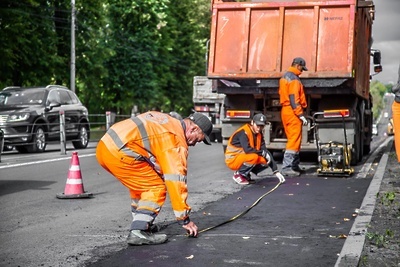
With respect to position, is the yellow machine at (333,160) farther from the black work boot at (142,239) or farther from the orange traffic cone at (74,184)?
the black work boot at (142,239)

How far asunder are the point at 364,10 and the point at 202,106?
51.3ft

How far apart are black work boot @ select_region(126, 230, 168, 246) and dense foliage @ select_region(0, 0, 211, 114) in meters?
25.9

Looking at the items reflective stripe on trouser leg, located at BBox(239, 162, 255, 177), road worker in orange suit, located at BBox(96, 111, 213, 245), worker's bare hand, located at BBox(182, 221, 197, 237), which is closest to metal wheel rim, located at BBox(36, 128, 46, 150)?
reflective stripe on trouser leg, located at BBox(239, 162, 255, 177)

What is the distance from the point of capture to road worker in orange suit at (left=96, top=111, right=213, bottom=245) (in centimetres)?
676

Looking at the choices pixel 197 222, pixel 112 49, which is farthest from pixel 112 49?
pixel 197 222

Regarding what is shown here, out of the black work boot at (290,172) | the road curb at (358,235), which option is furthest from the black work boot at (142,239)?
the black work boot at (290,172)

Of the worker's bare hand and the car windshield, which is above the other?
the car windshield

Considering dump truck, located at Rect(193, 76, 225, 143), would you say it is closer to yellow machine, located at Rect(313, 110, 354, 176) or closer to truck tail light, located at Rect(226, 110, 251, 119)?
truck tail light, located at Rect(226, 110, 251, 119)

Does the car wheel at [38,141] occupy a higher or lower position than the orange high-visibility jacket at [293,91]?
lower

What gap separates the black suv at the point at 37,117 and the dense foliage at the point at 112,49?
29.3 feet

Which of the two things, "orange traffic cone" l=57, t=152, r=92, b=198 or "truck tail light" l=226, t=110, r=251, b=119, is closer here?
"orange traffic cone" l=57, t=152, r=92, b=198

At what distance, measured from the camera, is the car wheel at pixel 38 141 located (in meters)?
22.1

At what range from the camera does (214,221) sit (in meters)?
8.66

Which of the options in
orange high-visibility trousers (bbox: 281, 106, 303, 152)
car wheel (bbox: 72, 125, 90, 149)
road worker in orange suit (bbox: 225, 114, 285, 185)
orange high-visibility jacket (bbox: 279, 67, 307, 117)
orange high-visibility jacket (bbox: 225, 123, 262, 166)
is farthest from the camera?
car wheel (bbox: 72, 125, 90, 149)
